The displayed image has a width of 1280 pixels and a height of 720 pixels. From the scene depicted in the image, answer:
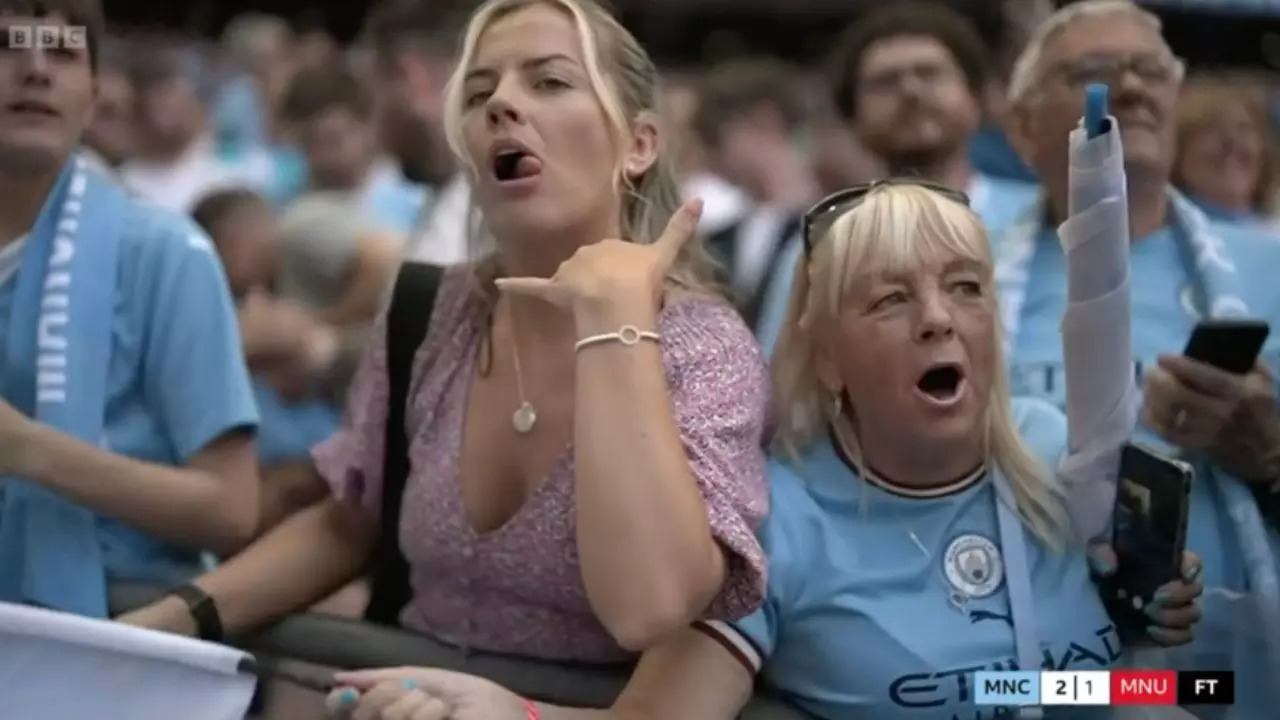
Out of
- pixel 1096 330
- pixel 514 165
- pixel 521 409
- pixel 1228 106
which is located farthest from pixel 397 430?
pixel 1228 106

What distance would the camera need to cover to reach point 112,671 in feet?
3.38

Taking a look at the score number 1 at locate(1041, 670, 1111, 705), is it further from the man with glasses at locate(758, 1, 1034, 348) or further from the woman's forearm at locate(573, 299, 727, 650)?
the man with glasses at locate(758, 1, 1034, 348)

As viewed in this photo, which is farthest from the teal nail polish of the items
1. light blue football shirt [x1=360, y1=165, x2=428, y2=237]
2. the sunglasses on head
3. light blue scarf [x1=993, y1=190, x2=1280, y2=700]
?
light blue football shirt [x1=360, y1=165, x2=428, y2=237]

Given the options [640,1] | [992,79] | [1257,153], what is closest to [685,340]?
[640,1]

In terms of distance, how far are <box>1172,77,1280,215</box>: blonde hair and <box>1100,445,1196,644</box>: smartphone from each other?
475 mm

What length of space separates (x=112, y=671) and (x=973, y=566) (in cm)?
56

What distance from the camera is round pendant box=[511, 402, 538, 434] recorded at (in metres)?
1.06

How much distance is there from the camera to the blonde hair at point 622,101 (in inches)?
41.7

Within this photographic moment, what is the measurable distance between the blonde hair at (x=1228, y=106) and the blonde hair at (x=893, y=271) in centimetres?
43

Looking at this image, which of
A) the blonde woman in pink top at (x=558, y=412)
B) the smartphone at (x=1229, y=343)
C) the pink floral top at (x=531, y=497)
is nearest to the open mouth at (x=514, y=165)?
the blonde woman in pink top at (x=558, y=412)

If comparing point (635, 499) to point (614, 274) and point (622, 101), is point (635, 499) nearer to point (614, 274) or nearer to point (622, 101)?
point (614, 274)

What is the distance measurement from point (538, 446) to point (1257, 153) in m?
1.04

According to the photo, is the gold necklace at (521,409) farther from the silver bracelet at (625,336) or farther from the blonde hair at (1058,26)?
the blonde hair at (1058,26)

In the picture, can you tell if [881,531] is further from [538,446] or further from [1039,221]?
[1039,221]
